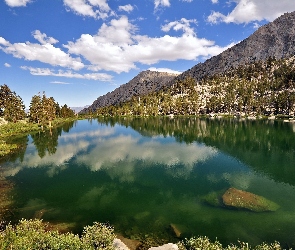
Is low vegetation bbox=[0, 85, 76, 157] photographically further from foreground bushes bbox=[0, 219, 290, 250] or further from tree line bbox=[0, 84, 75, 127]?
foreground bushes bbox=[0, 219, 290, 250]

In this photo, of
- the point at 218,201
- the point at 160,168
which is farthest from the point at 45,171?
the point at 218,201

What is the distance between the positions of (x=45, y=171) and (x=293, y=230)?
5096 centimetres

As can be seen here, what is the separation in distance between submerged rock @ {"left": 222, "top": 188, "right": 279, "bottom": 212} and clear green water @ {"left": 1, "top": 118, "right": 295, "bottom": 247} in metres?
1.27

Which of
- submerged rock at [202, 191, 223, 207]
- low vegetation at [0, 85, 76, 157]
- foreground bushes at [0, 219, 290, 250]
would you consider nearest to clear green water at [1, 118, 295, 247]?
submerged rock at [202, 191, 223, 207]

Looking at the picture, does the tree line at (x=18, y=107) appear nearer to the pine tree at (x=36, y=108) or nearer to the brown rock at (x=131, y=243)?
the pine tree at (x=36, y=108)

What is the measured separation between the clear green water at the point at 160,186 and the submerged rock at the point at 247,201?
1.27 metres

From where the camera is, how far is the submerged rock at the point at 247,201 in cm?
3381

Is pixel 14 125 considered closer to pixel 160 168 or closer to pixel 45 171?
pixel 45 171

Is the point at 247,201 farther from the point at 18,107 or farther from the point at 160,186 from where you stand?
the point at 18,107

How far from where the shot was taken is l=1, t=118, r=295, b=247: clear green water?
29.6 metres

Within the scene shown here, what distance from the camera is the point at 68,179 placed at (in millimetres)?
50188

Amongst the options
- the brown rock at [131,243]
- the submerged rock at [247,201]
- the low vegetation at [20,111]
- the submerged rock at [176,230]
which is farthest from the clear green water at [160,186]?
the low vegetation at [20,111]

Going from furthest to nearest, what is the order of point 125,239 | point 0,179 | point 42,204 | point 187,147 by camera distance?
1. point 187,147
2. point 0,179
3. point 42,204
4. point 125,239

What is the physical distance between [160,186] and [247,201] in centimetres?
1529
